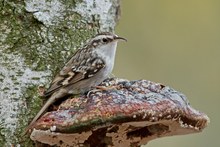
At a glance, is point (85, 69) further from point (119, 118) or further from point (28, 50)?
point (119, 118)

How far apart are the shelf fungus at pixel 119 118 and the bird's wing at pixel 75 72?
10 centimetres

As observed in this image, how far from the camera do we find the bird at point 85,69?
12.4 ft

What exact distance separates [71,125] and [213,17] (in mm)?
4567

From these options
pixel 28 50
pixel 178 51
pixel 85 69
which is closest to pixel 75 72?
pixel 85 69

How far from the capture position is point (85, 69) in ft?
12.7

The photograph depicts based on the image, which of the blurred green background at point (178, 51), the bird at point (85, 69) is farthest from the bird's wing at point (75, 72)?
the blurred green background at point (178, 51)

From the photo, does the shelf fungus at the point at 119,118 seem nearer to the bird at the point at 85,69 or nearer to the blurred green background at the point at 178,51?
the bird at the point at 85,69

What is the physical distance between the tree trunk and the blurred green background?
2873 millimetres

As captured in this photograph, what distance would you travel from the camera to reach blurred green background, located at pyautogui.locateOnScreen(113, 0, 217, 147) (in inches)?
275

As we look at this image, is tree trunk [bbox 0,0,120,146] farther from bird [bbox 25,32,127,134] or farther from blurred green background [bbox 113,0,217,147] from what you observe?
blurred green background [bbox 113,0,217,147]

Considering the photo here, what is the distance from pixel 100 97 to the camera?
141 inches

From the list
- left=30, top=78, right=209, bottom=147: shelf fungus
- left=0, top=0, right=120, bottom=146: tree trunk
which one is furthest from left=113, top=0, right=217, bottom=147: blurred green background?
left=30, top=78, right=209, bottom=147: shelf fungus

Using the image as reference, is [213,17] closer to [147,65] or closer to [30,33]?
[147,65]

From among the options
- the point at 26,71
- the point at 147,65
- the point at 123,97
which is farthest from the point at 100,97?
the point at 147,65
